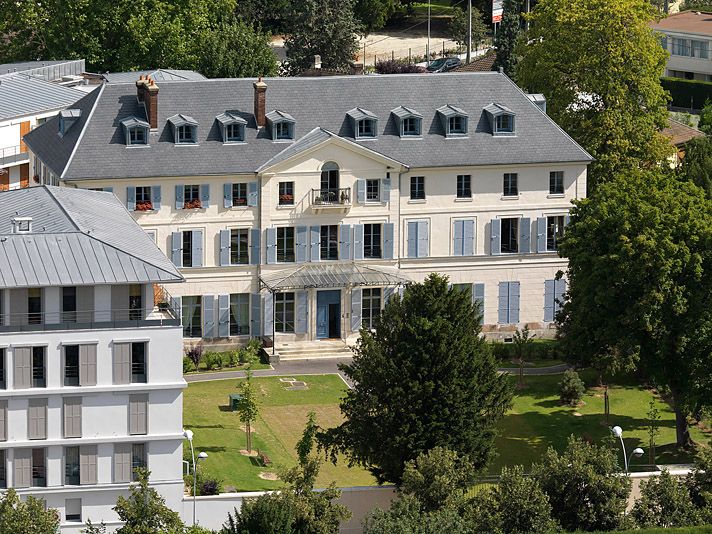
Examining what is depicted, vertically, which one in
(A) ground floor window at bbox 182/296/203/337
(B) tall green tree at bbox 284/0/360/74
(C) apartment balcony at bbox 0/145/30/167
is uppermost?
(B) tall green tree at bbox 284/0/360/74

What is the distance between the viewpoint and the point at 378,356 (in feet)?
278

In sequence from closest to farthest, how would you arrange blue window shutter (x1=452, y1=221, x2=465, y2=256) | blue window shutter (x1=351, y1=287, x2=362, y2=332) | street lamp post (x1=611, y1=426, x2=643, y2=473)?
1. street lamp post (x1=611, y1=426, x2=643, y2=473)
2. blue window shutter (x1=351, y1=287, x2=362, y2=332)
3. blue window shutter (x1=452, y1=221, x2=465, y2=256)

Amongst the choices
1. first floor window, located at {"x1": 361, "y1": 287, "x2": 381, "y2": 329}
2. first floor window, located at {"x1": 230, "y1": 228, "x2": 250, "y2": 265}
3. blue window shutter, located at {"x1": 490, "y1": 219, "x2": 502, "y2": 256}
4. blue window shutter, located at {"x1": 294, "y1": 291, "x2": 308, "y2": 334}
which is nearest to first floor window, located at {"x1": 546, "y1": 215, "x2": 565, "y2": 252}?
blue window shutter, located at {"x1": 490, "y1": 219, "x2": 502, "y2": 256}

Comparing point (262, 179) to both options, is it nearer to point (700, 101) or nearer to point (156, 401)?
point (156, 401)

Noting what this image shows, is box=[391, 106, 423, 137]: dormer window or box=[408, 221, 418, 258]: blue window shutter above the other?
box=[391, 106, 423, 137]: dormer window

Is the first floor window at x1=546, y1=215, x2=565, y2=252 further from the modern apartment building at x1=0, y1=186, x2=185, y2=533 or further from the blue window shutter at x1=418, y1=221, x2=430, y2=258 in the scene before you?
the modern apartment building at x1=0, y1=186, x2=185, y2=533

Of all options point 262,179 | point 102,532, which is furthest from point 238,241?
point 102,532

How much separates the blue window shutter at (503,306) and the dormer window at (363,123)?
10828 mm

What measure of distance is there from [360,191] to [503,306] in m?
10.2

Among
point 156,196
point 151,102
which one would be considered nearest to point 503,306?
point 156,196

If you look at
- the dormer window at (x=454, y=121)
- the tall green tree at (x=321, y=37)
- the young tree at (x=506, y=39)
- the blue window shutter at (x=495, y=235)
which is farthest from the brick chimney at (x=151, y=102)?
the young tree at (x=506, y=39)

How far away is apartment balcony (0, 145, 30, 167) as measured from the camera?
12219cm

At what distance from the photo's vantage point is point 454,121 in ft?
353

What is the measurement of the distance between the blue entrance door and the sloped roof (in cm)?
2808
